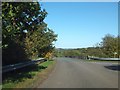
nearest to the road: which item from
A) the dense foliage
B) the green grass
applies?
the green grass

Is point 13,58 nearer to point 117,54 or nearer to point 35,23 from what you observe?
point 35,23

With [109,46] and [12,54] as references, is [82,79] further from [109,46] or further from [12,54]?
[109,46]

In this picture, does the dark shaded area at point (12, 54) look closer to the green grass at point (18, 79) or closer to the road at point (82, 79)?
the green grass at point (18, 79)

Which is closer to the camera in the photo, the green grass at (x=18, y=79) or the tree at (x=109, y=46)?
the green grass at (x=18, y=79)

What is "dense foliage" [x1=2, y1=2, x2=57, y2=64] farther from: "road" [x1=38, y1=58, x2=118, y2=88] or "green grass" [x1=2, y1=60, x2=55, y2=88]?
"road" [x1=38, y1=58, x2=118, y2=88]

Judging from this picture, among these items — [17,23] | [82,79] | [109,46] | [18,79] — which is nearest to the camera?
[17,23]

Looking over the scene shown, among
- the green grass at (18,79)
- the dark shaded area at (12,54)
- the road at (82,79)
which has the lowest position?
the road at (82,79)

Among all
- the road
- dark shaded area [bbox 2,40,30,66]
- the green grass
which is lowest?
the road

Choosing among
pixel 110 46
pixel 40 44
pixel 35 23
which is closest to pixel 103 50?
pixel 110 46

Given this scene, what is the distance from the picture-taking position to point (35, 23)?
21.4 meters

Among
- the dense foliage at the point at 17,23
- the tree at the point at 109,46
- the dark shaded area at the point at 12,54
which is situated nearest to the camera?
the dense foliage at the point at 17,23

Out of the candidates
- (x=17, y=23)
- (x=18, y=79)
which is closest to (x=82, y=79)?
(x=18, y=79)

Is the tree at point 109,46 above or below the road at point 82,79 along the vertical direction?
above

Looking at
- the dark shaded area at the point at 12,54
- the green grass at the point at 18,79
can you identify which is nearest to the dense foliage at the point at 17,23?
the dark shaded area at the point at 12,54
